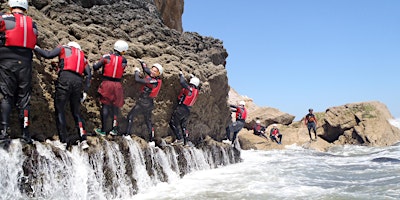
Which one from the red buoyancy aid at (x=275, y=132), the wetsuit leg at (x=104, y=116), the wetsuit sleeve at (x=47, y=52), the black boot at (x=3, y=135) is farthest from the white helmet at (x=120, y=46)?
the red buoyancy aid at (x=275, y=132)

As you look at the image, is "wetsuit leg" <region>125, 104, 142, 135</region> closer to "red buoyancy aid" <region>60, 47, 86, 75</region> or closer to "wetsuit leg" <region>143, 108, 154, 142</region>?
"wetsuit leg" <region>143, 108, 154, 142</region>

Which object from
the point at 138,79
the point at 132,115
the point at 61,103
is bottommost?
the point at 132,115

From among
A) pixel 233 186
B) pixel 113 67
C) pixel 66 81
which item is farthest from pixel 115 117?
pixel 233 186

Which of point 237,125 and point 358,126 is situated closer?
point 237,125

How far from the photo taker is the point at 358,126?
27.4 m

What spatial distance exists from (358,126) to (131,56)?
21926mm

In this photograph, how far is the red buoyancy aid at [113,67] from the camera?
834 centimetres

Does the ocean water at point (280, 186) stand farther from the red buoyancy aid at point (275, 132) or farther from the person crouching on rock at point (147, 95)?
the red buoyancy aid at point (275, 132)

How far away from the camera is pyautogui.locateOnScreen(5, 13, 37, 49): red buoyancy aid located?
5863mm

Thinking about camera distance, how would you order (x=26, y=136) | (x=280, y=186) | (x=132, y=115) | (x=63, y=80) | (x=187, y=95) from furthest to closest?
(x=187, y=95) → (x=132, y=115) → (x=280, y=186) → (x=63, y=80) → (x=26, y=136)

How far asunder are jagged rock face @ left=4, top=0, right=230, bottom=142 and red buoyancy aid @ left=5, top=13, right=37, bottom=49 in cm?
120

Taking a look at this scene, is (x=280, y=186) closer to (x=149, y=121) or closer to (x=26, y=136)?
(x=149, y=121)

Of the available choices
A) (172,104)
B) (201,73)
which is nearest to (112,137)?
(172,104)

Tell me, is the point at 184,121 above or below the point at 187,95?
below
